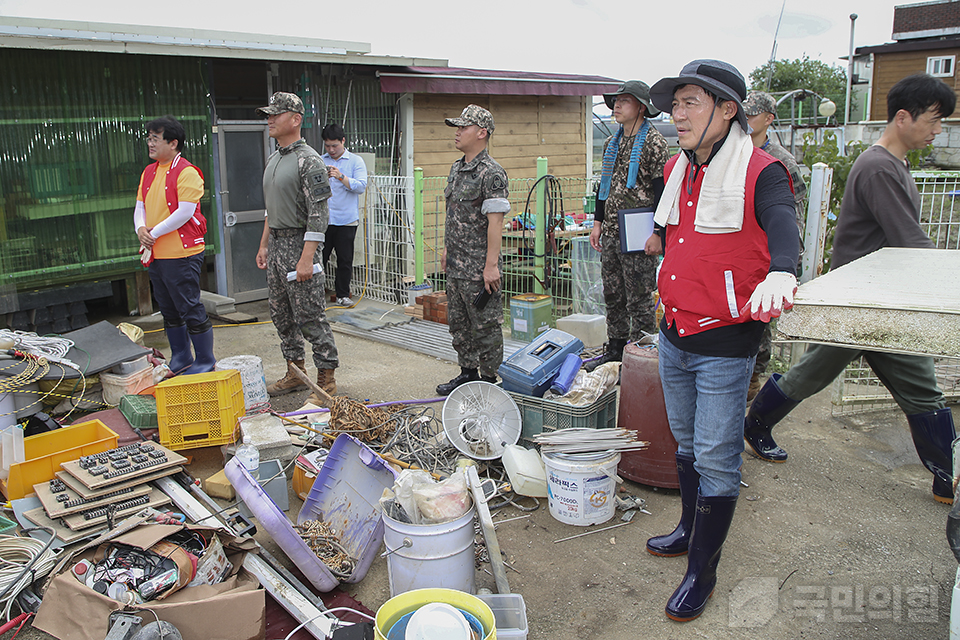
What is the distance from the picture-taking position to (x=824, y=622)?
9.43ft

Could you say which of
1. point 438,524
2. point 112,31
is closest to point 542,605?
point 438,524

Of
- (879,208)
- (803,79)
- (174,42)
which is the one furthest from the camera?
(803,79)

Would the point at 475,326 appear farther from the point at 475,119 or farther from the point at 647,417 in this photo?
the point at 647,417

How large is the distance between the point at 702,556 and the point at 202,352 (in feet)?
14.1

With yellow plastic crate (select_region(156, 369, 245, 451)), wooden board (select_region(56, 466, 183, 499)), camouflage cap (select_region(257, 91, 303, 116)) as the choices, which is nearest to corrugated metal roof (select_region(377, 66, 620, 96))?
camouflage cap (select_region(257, 91, 303, 116))

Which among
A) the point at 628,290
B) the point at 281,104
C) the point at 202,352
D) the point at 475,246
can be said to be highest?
the point at 281,104

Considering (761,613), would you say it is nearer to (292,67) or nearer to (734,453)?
(734,453)

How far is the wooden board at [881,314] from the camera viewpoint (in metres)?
1.81

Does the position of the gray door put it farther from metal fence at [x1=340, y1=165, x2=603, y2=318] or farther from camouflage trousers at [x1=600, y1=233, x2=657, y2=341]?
camouflage trousers at [x1=600, y1=233, x2=657, y2=341]

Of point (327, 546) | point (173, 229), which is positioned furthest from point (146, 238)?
point (327, 546)

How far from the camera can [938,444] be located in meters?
3.73

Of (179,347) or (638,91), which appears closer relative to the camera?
(638,91)

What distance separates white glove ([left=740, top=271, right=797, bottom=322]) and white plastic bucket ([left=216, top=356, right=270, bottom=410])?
3.72m

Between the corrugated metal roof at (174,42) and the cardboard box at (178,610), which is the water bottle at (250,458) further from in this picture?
the corrugated metal roof at (174,42)
